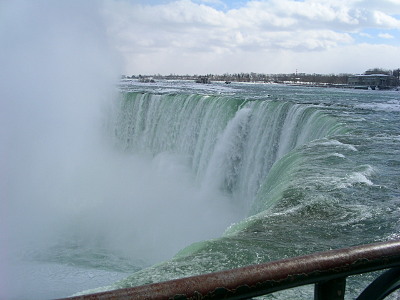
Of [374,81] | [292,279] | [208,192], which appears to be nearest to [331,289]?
[292,279]

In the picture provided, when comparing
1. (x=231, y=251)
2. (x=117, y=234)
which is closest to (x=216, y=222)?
(x=117, y=234)

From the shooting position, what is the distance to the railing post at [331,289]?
1.01 metres

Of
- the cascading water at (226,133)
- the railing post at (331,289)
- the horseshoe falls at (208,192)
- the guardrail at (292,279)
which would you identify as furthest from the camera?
the cascading water at (226,133)

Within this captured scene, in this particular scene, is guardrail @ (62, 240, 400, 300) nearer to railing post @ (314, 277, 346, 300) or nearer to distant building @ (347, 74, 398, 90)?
railing post @ (314, 277, 346, 300)

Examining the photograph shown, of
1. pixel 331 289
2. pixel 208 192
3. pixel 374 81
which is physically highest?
pixel 374 81

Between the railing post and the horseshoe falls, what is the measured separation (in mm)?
2501

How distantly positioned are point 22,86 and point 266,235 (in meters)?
17.8

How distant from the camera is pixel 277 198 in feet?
19.4

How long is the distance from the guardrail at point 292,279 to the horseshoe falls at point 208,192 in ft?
8.13

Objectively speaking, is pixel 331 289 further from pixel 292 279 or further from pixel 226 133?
pixel 226 133

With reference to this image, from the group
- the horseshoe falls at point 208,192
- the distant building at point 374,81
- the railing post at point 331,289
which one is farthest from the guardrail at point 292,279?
the distant building at point 374,81

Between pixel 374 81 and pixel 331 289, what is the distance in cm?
6784

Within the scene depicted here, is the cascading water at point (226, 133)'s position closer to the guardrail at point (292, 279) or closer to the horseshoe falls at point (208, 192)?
the horseshoe falls at point (208, 192)

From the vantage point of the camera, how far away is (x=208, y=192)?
14.8 meters
